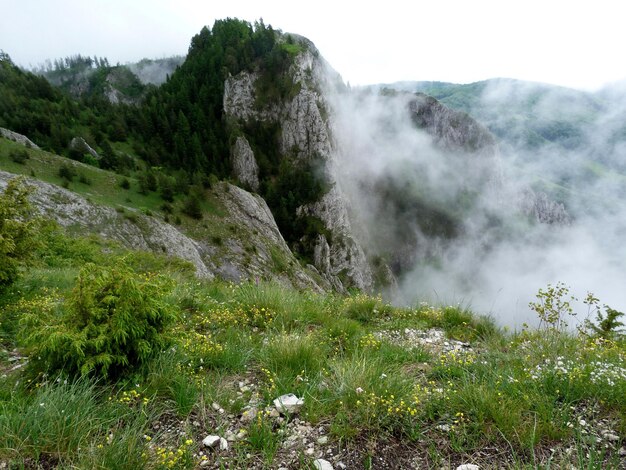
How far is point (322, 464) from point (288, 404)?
3.08 feet

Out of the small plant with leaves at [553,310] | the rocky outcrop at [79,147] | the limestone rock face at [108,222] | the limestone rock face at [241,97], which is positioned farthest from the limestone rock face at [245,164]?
the small plant with leaves at [553,310]

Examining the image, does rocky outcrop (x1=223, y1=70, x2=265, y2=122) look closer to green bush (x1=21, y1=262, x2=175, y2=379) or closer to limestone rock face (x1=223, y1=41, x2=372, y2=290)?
limestone rock face (x1=223, y1=41, x2=372, y2=290)

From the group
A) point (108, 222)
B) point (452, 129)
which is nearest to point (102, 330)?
point (108, 222)

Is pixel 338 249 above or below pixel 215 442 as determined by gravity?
below

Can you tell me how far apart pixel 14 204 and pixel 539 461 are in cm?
1109

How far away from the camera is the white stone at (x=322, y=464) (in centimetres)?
326

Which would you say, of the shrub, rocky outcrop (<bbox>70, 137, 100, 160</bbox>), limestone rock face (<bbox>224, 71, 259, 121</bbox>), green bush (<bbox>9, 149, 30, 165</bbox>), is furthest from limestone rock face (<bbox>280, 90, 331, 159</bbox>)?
the shrub

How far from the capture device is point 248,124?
11162 cm

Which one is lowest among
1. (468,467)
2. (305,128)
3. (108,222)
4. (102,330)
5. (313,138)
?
(108,222)

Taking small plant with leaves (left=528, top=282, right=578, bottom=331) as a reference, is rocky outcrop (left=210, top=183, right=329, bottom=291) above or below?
below

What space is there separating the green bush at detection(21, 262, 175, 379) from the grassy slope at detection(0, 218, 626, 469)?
248 millimetres

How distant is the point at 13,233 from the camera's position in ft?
24.0

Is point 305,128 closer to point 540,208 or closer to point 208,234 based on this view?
point 208,234

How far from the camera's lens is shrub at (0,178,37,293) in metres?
7.12
